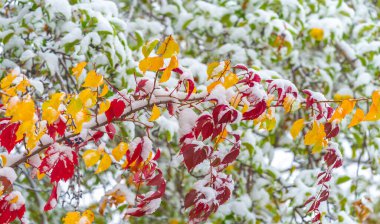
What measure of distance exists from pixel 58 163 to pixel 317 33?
6.34 ft

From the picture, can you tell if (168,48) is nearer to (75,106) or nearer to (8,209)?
(75,106)

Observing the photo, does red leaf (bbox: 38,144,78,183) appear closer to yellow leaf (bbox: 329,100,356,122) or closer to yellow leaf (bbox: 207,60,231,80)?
yellow leaf (bbox: 207,60,231,80)

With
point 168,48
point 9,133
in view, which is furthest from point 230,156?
point 9,133

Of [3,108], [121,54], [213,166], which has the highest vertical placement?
[3,108]

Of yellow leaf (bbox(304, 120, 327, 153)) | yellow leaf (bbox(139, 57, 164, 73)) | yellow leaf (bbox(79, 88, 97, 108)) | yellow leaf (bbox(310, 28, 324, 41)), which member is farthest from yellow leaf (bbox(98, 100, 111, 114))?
yellow leaf (bbox(310, 28, 324, 41))

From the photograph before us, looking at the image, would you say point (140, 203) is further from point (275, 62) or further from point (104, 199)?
point (275, 62)

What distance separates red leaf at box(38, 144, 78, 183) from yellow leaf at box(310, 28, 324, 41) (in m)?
1.88

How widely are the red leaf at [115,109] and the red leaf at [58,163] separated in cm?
14

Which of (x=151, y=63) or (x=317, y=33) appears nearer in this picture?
(x=151, y=63)

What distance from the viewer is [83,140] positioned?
1482mm

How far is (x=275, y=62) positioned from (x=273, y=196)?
747 mm

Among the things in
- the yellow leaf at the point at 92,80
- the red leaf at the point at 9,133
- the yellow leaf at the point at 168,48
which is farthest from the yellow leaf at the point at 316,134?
the red leaf at the point at 9,133

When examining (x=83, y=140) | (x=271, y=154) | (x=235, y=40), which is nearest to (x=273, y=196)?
(x=271, y=154)

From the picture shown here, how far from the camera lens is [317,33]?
9.83 feet
